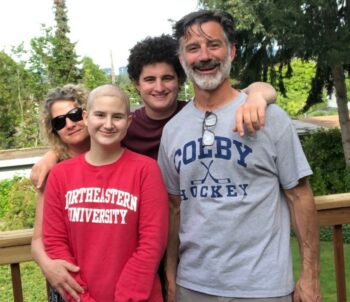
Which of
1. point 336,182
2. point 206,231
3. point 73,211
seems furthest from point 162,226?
point 336,182

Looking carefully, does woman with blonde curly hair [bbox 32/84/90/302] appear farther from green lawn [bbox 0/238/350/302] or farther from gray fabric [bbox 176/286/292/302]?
green lawn [bbox 0/238/350/302]

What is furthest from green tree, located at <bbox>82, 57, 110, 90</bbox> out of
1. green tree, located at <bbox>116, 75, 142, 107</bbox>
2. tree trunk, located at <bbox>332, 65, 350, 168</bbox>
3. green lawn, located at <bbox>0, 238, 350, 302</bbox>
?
tree trunk, located at <bbox>332, 65, 350, 168</bbox>

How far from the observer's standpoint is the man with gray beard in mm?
1690

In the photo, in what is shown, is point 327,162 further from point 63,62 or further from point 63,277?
point 63,277

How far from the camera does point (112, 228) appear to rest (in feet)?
5.49

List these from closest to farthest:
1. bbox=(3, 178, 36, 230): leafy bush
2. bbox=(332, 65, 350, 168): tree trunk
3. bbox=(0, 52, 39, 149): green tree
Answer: bbox=(332, 65, 350, 168): tree trunk
bbox=(3, 178, 36, 230): leafy bush
bbox=(0, 52, 39, 149): green tree

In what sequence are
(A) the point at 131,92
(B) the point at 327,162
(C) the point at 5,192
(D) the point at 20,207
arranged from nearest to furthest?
(D) the point at 20,207
(B) the point at 327,162
(C) the point at 5,192
(A) the point at 131,92

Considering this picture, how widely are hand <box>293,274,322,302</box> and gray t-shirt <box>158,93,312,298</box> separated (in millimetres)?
36

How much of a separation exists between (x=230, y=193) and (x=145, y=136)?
1.67 feet

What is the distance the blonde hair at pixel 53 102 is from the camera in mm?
1959

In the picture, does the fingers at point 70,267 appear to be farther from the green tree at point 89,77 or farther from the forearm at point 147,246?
the green tree at point 89,77

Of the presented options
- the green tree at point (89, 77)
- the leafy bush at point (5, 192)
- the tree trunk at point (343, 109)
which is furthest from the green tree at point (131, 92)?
the tree trunk at point (343, 109)

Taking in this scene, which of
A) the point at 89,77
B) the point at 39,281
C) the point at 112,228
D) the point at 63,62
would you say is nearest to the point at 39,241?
the point at 112,228

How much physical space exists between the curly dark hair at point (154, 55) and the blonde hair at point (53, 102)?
0.85ft
